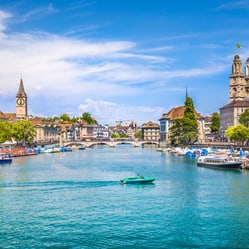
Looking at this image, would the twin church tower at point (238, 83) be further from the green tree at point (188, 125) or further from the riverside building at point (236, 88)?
the green tree at point (188, 125)

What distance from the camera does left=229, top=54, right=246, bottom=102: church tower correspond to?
5827 inches

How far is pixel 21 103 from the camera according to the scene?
588 feet

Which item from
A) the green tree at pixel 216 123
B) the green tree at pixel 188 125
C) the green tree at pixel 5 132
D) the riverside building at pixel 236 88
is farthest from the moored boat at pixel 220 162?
the green tree at pixel 216 123

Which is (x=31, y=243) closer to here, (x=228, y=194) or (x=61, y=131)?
(x=228, y=194)

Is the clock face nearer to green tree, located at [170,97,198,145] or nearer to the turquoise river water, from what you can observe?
green tree, located at [170,97,198,145]

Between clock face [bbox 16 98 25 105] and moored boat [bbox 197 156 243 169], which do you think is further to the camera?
clock face [bbox 16 98 25 105]

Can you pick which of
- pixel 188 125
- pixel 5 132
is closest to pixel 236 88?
pixel 188 125

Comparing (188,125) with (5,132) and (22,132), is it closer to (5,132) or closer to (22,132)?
(22,132)

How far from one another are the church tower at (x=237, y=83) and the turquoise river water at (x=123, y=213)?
97777 mm

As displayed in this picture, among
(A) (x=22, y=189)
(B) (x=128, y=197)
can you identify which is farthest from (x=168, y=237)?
(A) (x=22, y=189)

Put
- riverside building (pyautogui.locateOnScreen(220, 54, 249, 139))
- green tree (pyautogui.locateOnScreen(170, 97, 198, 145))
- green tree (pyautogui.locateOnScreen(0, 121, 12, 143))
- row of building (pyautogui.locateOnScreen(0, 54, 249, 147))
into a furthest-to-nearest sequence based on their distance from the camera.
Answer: riverside building (pyautogui.locateOnScreen(220, 54, 249, 139)), row of building (pyautogui.locateOnScreen(0, 54, 249, 147)), green tree (pyautogui.locateOnScreen(170, 97, 198, 145)), green tree (pyautogui.locateOnScreen(0, 121, 12, 143))

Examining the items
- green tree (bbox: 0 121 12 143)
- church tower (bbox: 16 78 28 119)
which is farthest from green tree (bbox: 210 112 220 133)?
green tree (bbox: 0 121 12 143)

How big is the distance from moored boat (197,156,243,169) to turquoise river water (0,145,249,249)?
31.3 feet

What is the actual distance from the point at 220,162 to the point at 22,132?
7265 cm
